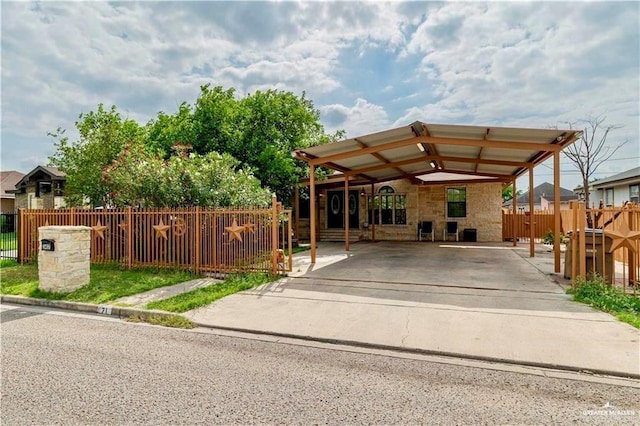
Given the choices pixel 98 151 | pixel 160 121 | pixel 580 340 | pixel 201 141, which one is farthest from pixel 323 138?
pixel 580 340

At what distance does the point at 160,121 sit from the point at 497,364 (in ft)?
66.0

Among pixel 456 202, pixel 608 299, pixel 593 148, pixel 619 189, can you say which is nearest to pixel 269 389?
pixel 608 299

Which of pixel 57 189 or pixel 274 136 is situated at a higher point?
pixel 274 136

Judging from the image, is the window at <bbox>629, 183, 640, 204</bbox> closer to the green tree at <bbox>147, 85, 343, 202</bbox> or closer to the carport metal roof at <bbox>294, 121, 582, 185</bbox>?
the carport metal roof at <bbox>294, 121, 582, 185</bbox>

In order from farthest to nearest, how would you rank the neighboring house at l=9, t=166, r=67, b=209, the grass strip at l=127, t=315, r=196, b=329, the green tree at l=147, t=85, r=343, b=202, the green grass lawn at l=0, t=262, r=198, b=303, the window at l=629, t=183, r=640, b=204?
the neighboring house at l=9, t=166, r=67, b=209, the window at l=629, t=183, r=640, b=204, the green tree at l=147, t=85, r=343, b=202, the green grass lawn at l=0, t=262, r=198, b=303, the grass strip at l=127, t=315, r=196, b=329

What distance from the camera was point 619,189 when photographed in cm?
2095

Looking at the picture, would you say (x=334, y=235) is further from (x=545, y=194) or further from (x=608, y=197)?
(x=545, y=194)

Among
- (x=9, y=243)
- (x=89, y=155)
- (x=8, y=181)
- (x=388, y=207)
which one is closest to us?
(x=9, y=243)

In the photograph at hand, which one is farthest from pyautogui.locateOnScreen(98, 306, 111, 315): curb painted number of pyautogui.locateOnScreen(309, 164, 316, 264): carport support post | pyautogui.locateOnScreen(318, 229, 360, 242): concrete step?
pyautogui.locateOnScreen(318, 229, 360, 242): concrete step

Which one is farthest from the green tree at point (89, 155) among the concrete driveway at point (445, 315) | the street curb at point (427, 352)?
the street curb at point (427, 352)

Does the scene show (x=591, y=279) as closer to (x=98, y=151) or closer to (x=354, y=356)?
(x=354, y=356)

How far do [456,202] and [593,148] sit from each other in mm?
10294

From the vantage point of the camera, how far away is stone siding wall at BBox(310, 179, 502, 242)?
17.7 m

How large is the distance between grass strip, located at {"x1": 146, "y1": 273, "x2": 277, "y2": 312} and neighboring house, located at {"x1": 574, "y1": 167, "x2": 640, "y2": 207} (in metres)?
18.1
